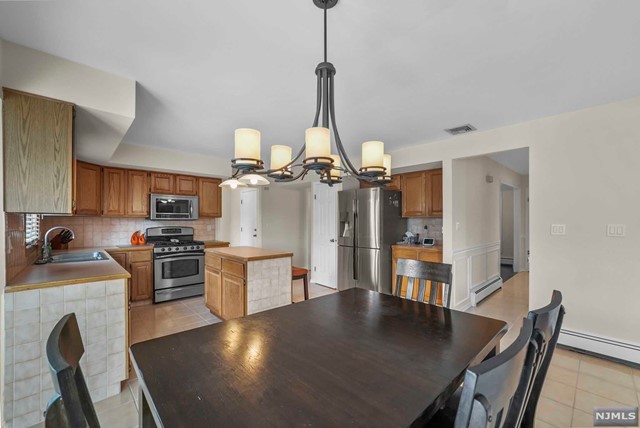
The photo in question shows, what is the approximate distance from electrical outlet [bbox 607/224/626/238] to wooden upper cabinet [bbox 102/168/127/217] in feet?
19.0

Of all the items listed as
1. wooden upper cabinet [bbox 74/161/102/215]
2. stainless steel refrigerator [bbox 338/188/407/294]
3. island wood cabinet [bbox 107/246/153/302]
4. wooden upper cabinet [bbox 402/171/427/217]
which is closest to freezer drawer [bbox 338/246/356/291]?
stainless steel refrigerator [bbox 338/188/407/294]

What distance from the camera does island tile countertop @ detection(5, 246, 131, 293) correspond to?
1.77 m

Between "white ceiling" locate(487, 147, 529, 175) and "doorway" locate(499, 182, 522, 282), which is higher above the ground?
"white ceiling" locate(487, 147, 529, 175)

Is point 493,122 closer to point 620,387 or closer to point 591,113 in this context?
point 591,113

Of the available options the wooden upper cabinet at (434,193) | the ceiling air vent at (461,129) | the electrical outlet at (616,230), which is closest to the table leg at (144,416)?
the ceiling air vent at (461,129)

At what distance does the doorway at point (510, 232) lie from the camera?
6.37 m

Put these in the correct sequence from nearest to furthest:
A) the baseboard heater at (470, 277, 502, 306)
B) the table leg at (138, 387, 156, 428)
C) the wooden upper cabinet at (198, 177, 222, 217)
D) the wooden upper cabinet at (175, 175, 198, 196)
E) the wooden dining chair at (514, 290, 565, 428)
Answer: the wooden dining chair at (514, 290, 565, 428) < the table leg at (138, 387, 156, 428) < the baseboard heater at (470, 277, 502, 306) < the wooden upper cabinet at (175, 175, 198, 196) < the wooden upper cabinet at (198, 177, 222, 217)

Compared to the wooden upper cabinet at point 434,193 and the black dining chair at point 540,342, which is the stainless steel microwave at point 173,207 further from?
the black dining chair at point 540,342

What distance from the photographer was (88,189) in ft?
12.6

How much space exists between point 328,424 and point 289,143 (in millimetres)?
3387

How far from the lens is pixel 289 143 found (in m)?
3.75

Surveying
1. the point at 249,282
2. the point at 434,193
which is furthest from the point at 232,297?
the point at 434,193

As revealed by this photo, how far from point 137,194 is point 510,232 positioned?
8.54 metres

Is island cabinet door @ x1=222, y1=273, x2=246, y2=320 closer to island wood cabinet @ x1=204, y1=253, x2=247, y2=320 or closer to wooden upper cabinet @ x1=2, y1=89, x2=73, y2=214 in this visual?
island wood cabinet @ x1=204, y1=253, x2=247, y2=320
